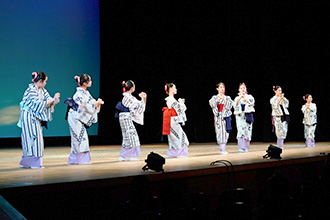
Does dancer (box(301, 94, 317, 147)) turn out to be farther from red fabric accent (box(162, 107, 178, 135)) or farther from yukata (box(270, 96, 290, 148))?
red fabric accent (box(162, 107, 178, 135))

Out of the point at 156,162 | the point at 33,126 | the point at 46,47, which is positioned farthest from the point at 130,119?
the point at 46,47

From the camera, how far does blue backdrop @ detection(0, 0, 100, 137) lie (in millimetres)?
8680

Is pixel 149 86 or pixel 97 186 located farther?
pixel 149 86

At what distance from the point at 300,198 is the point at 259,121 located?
10.3 meters

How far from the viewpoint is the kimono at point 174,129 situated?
716 centimetres

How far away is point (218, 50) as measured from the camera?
12156 mm

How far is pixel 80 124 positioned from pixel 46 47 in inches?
154

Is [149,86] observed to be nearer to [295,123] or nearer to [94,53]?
[94,53]

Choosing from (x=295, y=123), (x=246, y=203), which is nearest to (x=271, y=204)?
(x=246, y=203)

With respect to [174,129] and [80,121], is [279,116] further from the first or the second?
[80,121]

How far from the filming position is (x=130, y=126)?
6.53 meters

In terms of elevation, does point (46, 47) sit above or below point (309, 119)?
above

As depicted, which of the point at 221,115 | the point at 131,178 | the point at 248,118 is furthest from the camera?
the point at 248,118

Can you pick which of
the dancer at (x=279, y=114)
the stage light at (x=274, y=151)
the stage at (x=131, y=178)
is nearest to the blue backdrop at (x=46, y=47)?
the stage at (x=131, y=178)
